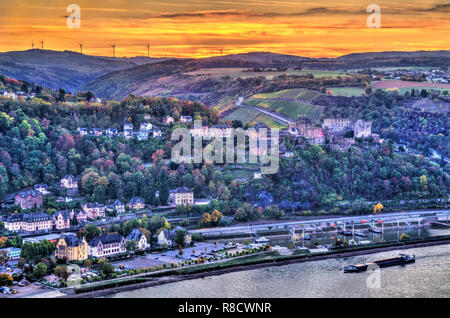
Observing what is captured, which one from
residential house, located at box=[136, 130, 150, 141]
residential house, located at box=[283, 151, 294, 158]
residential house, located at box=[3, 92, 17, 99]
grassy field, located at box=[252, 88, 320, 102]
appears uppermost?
residential house, located at box=[3, 92, 17, 99]

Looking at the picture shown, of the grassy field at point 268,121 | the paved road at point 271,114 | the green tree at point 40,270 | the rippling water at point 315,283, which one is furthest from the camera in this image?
the paved road at point 271,114

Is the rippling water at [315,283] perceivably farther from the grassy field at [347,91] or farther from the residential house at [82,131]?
the grassy field at [347,91]

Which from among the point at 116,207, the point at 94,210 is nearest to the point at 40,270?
the point at 94,210

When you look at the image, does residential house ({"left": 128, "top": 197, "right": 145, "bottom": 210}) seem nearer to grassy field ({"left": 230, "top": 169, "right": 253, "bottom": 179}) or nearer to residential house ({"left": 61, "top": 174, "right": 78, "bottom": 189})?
residential house ({"left": 61, "top": 174, "right": 78, "bottom": 189})

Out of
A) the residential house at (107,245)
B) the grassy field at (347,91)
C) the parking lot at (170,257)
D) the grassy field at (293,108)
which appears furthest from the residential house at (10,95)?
the grassy field at (347,91)

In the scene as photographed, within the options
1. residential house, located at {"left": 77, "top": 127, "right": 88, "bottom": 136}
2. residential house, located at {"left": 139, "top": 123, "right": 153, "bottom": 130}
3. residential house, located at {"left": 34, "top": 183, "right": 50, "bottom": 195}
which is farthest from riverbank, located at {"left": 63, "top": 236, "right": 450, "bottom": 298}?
residential house, located at {"left": 139, "top": 123, "right": 153, "bottom": 130}

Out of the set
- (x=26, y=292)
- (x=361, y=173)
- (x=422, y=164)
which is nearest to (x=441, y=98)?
(x=422, y=164)

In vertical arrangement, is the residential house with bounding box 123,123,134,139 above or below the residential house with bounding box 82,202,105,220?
above
